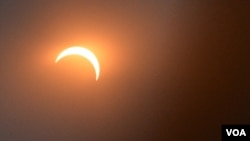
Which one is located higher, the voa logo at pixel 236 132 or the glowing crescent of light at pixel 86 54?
the glowing crescent of light at pixel 86 54

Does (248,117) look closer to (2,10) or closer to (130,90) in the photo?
(130,90)

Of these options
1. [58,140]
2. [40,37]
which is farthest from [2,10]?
[58,140]

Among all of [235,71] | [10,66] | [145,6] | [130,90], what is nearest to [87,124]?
[130,90]

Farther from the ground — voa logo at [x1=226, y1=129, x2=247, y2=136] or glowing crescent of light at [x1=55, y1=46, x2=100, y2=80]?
glowing crescent of light at [x1=55, y1=46, x2=100, y2=80]

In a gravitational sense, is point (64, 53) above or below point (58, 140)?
above

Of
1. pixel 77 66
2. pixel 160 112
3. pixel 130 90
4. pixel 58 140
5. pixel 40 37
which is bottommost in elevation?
pixel 58 140

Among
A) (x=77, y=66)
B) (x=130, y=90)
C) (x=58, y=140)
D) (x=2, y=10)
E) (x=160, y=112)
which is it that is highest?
(x=2, y=10)

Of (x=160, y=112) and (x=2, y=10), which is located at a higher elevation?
(x=2, y=10)

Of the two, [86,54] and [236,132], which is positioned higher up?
[86,54]

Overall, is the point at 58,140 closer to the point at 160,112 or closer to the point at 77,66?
the point at 77,66
